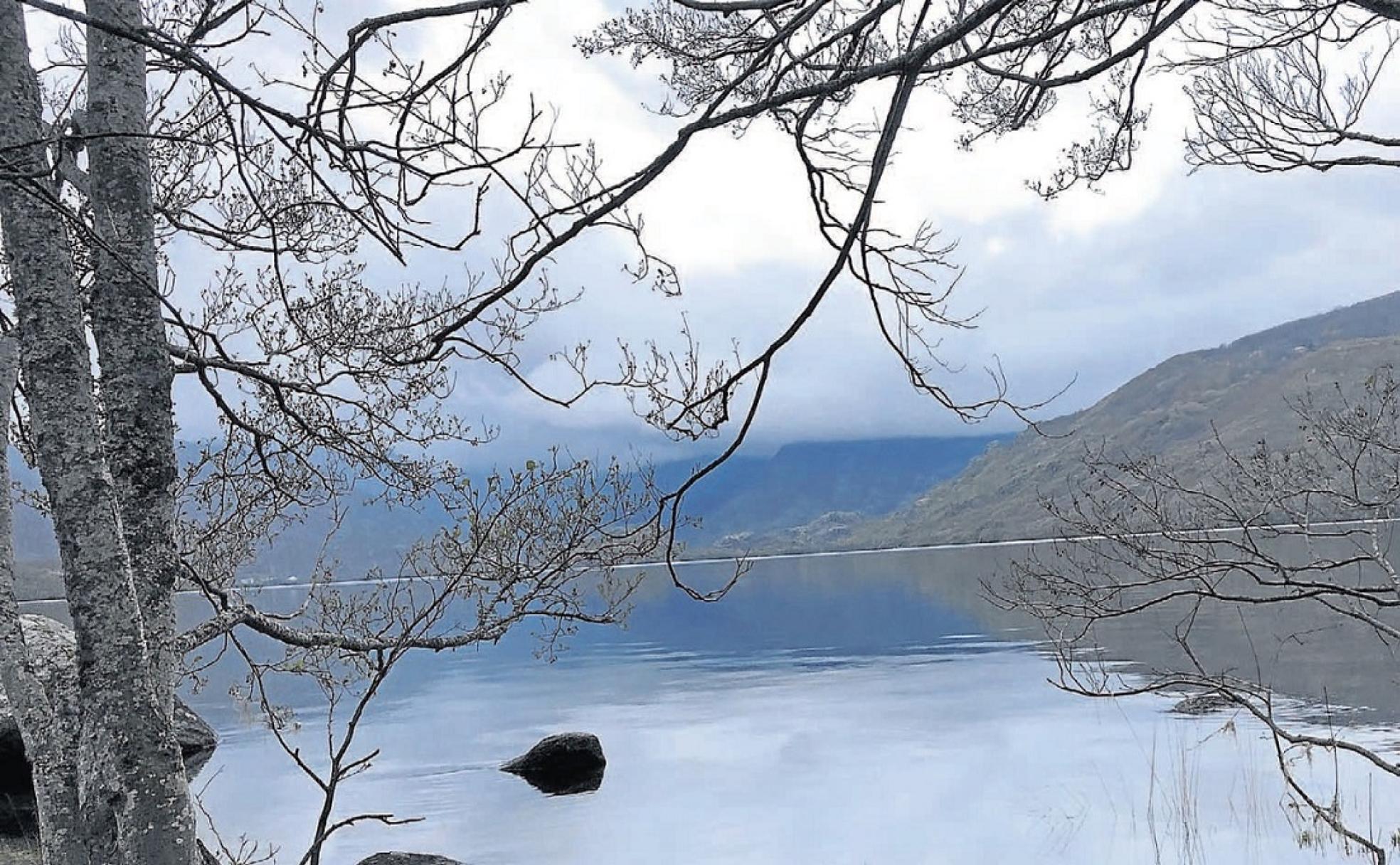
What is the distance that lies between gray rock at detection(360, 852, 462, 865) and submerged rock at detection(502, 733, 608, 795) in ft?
38.7

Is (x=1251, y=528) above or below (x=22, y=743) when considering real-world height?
above

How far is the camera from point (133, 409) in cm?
548

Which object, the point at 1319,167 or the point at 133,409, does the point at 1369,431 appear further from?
the point at 133,409

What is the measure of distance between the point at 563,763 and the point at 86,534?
25716 millimetres

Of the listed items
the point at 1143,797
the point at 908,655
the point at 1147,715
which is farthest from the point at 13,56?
the point at 908,655

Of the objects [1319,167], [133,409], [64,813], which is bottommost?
[64,813]

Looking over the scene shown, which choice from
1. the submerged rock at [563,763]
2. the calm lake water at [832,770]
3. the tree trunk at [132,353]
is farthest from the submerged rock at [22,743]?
the submerged rock at [563,763]

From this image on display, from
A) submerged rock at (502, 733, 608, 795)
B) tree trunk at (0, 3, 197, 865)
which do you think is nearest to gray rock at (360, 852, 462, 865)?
tree trunk at (0, 3, 197, 865)

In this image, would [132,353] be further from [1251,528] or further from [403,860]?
[403,860]

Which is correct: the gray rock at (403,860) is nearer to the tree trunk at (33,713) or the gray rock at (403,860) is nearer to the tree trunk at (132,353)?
the tree trunk at (33,713)

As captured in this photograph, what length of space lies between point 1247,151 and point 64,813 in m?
7.95

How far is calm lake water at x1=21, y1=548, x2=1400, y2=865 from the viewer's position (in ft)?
65.4

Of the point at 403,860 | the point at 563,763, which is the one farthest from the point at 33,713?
the point at 563,763

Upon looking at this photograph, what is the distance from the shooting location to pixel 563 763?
28906 millimetres
